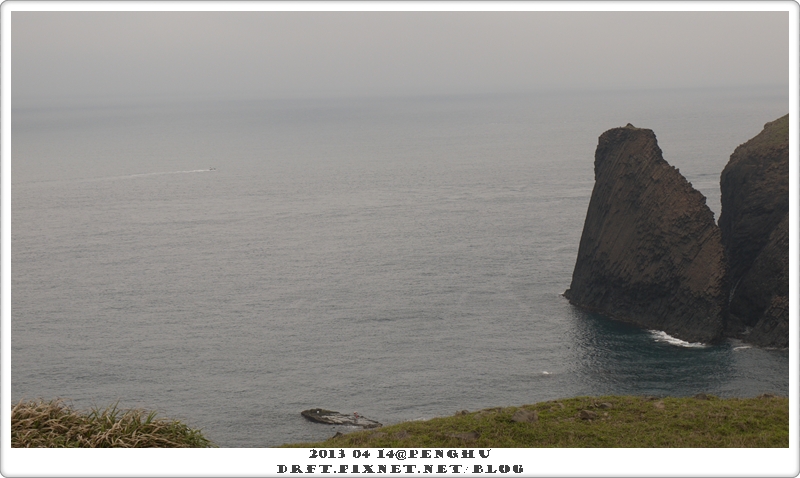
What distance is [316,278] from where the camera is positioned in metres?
138

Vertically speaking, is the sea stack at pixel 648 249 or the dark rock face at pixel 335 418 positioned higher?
the sea stack at pixel 648 249

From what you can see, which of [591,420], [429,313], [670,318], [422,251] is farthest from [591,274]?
[591,420]

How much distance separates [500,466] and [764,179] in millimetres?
94826

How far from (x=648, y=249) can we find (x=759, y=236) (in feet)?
46.5

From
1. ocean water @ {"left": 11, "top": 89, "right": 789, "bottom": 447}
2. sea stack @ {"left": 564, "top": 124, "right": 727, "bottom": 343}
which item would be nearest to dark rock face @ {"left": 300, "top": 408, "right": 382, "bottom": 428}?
ocean water @ {"left": 11, "top": 89, "right": 789, "bottom": 447}

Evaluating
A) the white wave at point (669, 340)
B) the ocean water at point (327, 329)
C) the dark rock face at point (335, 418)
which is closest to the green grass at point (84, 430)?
the ocean water at point (327, 329)

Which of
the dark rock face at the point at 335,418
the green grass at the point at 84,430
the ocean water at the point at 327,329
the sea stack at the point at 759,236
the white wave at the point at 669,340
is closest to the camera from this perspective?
the green grass at the point at 84,430

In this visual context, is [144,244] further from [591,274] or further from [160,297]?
[591,274]

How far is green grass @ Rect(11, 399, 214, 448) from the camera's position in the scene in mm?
32656

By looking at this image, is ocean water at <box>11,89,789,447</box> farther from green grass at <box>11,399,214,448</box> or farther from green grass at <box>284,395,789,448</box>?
green grass at <box>11,399,214,448</box>

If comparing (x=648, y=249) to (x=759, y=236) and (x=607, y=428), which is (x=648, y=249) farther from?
(x=607, y=428)

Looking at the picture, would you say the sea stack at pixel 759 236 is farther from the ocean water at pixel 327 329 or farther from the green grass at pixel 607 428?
the green grass at pixel 607 428

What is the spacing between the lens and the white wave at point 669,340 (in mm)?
102875

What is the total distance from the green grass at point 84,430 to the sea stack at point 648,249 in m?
83.1
